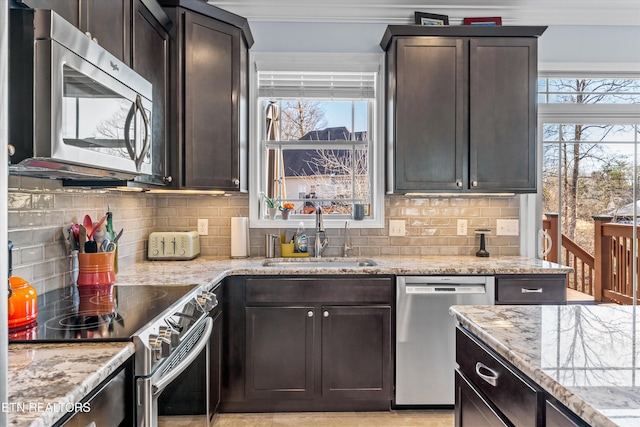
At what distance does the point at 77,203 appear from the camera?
223cm

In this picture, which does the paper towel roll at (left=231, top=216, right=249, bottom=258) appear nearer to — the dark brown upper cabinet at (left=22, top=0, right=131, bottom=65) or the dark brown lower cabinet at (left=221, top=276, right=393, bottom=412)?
the dark brown lower cabinet at (left=221, top=276, right=393, bottom=412)

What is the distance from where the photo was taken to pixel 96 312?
5.33 feet

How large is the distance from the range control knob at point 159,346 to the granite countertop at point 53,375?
8cm

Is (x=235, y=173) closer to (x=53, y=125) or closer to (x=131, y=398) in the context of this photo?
(x=53, y=125)

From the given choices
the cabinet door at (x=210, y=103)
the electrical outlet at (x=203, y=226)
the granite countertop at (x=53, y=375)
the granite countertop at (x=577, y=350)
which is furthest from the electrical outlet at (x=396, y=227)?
the granite countertop at (x=53, y=375)

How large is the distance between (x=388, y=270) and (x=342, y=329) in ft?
1.45

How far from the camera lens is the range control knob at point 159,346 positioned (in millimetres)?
1349

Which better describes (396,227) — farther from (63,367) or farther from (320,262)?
(63,367)

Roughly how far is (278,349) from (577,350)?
1855 mm

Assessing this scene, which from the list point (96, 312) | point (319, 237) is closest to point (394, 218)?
point (319, 237)

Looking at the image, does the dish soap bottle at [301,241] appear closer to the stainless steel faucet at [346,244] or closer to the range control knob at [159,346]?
the stainless steel faucet at [346,244]

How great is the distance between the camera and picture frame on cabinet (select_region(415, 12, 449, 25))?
3.16 meters

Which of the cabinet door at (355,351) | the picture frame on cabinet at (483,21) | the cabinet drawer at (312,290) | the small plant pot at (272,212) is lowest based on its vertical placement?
the cabinet door at (355,351)

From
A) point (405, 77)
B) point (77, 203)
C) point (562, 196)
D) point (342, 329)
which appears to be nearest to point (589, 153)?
point (562, 196)
